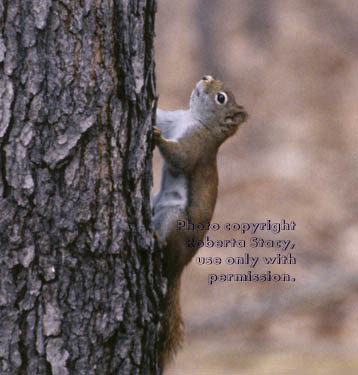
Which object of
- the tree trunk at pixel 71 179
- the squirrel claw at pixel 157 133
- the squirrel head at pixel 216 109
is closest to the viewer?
the tree trunk at pixel 71 179

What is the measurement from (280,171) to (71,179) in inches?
210

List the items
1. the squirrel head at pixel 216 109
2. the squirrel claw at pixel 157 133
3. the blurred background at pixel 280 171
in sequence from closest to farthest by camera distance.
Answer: the squirrel claw at pixel 157 133 → the squirrel head at pixel 216 109 → the blurred background at pixel 280 171

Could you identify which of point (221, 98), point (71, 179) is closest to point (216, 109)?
point (221, 98)

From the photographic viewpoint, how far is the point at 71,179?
1.91 meters

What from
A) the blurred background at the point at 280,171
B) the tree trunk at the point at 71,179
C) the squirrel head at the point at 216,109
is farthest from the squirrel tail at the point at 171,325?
the blurred background at the point at 280,171

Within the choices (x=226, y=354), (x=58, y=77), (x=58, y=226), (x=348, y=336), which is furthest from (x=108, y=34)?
(x=348, y=336)

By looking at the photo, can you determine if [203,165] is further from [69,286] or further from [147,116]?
[69,286]

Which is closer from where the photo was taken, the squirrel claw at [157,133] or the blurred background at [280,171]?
the squirrel claw at [157,133]

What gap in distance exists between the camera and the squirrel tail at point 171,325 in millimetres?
2580

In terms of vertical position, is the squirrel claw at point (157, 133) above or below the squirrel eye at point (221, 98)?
below

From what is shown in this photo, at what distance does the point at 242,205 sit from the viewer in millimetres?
6836

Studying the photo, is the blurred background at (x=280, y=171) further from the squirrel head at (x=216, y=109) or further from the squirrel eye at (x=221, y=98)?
the squirrel eye at (x=221, y=98)

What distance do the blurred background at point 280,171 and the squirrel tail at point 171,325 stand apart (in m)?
2.20

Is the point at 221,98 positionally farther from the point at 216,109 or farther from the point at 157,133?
the point at 157,133
